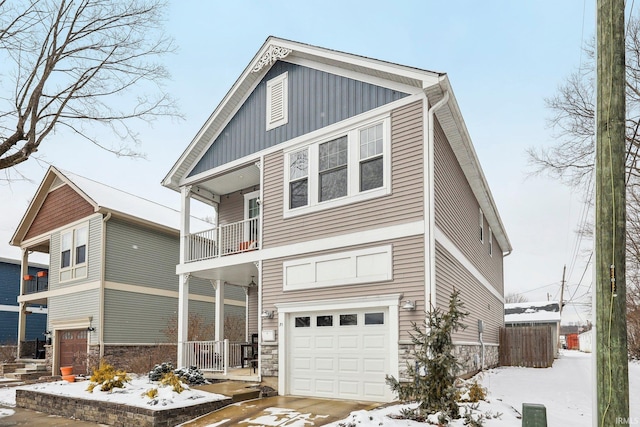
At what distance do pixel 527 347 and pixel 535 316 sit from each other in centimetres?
2380

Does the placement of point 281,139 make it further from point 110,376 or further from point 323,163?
point 110,376

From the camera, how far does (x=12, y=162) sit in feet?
32.7

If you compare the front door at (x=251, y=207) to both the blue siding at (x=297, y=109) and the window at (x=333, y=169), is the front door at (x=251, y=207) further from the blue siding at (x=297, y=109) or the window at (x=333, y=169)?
the window at (x=333, y=169)

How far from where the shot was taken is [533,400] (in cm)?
998

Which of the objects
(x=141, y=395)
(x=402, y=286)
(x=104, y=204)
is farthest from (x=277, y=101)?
(x=104, y=204)

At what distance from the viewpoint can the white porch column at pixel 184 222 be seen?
585 inches

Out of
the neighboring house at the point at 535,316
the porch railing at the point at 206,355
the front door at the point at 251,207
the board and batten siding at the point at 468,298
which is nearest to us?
the board and batten siding at the point at 468,298

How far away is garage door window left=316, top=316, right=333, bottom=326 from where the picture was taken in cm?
1123

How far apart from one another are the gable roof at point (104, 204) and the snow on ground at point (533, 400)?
13283 millimetres

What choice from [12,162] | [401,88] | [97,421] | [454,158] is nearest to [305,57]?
[401,88]

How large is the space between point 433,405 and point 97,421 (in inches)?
277

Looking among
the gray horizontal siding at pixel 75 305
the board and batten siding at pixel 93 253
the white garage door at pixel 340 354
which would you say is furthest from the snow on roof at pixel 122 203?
the white garage door at pixel 340 354

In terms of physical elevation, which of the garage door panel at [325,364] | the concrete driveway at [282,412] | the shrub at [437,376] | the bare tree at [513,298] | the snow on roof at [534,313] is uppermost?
the shrub at [437,376]

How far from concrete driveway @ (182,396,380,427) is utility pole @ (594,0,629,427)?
4960 mm
